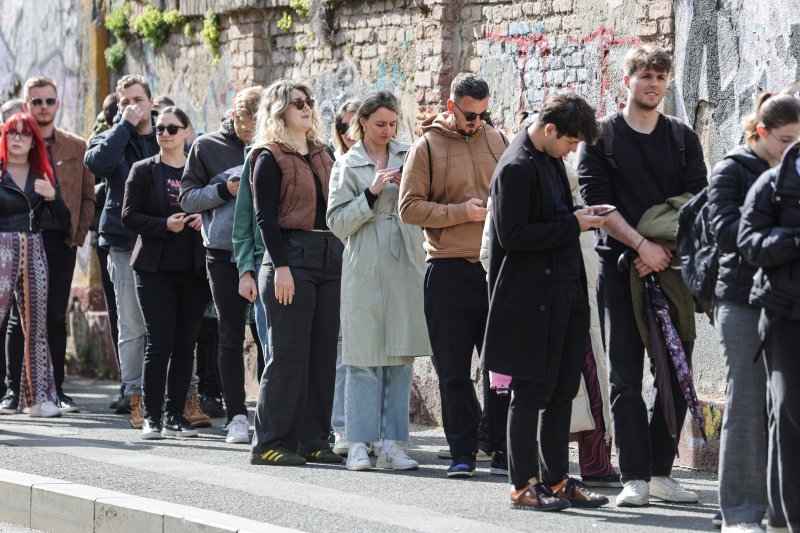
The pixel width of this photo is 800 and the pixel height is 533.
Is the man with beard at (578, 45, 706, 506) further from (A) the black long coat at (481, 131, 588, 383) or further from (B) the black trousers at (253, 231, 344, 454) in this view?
(B) the black trousers at (253, 231, 344, 454)

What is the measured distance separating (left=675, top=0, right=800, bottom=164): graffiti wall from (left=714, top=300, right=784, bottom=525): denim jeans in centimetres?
282

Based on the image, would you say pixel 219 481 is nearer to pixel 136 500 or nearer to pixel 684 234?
pixel 136 500

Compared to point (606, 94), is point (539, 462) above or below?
below

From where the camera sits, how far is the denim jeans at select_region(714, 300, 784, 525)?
6.38 m

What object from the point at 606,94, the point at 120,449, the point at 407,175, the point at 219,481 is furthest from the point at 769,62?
the point at 120,449

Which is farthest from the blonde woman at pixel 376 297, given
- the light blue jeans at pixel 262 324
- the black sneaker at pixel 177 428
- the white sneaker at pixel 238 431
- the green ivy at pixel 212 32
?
the green ivy at pixel 212 32

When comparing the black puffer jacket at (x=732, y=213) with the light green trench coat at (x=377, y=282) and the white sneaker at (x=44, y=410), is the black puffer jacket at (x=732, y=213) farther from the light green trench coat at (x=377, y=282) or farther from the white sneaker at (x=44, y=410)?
the white sneaker at (x=44, y=410)

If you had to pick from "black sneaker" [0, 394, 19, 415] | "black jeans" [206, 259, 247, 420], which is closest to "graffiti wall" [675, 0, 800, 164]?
"black jeans" [206, 259, 247, 420]

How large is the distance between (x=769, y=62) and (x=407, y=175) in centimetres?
226

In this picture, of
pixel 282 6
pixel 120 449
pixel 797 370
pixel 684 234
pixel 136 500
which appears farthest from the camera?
pixel 282 6

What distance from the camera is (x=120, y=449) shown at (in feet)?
31.0

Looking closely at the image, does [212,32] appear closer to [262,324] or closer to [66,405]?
[66,405]

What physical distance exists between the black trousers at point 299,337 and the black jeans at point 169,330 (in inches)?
57.7

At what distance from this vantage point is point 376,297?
340 inches
